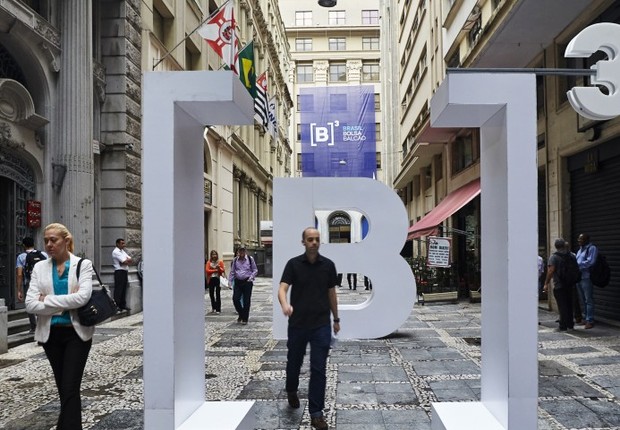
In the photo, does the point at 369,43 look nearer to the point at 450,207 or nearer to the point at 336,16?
the point at 336,16

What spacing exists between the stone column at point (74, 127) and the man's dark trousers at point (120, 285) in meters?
1.31

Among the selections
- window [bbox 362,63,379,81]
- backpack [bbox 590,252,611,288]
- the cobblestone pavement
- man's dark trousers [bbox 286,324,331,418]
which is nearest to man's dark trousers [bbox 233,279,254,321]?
the cobblestone pavement

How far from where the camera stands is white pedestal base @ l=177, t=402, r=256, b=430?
15.6 ft

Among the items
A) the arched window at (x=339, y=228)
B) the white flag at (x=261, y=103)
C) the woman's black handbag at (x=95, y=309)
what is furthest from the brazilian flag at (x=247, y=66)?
the arched window at (x=339, y=228)

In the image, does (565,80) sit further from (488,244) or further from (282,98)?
(282,98)

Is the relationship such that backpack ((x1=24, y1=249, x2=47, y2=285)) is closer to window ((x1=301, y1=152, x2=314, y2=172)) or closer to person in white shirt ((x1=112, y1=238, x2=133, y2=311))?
person in white shirt ((x1=112, y1=238, x2=133, y2=311))

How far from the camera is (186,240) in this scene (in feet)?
16.9

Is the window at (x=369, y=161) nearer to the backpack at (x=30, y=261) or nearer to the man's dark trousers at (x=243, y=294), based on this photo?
the man's dark trousers at (x=243, y=294)

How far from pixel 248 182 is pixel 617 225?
2590cm

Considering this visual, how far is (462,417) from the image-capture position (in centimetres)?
499

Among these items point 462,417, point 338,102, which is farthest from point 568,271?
point 338,102

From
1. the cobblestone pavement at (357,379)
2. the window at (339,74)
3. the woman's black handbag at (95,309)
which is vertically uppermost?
the window at (339,74)

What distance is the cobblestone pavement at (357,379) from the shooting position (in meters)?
5.86

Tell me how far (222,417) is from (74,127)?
953 cm
